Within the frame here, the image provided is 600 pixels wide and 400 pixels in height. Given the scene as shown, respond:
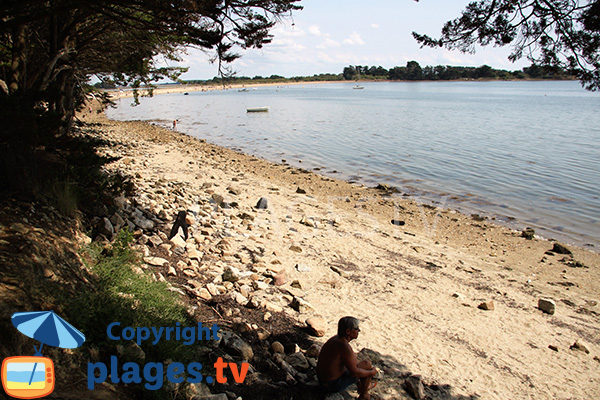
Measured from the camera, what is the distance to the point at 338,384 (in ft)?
13.3

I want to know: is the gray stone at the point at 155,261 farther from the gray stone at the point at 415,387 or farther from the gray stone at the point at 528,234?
the gray stone at the point at 528,234

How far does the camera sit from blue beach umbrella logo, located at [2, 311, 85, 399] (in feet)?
8.21

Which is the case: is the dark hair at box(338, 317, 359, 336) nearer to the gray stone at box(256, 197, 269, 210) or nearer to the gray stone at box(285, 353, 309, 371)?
the gray stone at box(285, 353, 309, 371)

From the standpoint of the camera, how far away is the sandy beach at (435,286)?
17.6 ft

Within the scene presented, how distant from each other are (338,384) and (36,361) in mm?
2732

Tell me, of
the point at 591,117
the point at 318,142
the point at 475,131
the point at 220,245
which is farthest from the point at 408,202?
the point at 591,117

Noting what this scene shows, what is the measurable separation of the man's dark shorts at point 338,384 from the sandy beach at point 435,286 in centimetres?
61

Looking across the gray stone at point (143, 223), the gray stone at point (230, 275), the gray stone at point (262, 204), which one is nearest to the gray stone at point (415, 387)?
the gray stone at point (230, 275)

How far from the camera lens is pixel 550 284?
A: 891 centimetres

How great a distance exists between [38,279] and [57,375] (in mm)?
1098

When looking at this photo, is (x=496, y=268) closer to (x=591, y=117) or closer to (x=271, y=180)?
(x=271, y=180)

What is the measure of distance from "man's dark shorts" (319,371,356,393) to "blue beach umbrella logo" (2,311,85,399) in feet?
7.98

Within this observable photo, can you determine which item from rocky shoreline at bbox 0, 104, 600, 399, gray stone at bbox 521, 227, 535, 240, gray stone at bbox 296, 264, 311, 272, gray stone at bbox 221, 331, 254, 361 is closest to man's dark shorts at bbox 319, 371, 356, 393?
rocky shoreline at bbox 0, 104, 600, 399

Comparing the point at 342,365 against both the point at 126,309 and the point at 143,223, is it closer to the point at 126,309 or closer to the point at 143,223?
the point at 126,309
